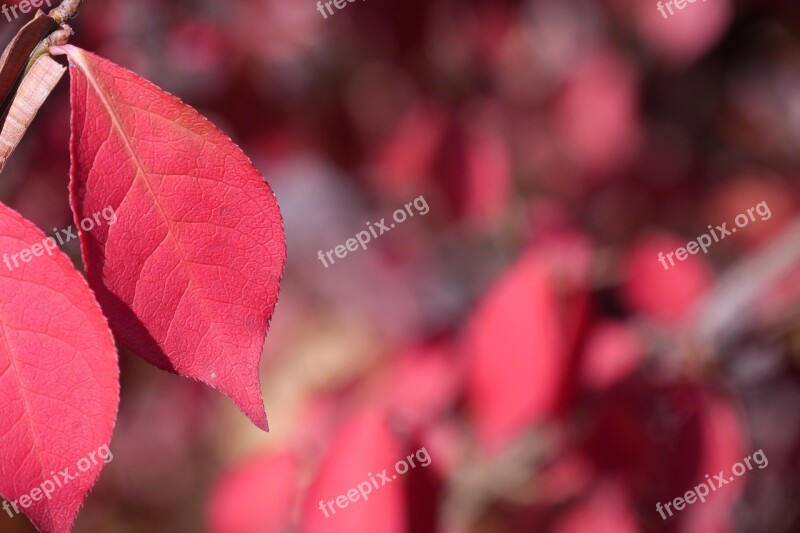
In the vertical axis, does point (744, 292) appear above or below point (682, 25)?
below

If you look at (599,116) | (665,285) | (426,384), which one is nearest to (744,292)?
Result: (665,285)

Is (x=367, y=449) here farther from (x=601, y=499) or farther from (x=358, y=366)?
(x=358, y=366)

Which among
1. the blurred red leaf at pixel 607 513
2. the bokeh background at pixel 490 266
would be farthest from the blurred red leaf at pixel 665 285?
the blurred red leaf at pixel 607 513

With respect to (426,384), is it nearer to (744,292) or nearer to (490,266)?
(744,292)

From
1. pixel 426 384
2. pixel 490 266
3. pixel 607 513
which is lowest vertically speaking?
pixel 490 266

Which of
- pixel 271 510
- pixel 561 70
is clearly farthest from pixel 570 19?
pixel 271 510

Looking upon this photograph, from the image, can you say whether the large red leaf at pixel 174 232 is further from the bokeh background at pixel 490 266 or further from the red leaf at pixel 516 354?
the red leaf at pixel 516 354
